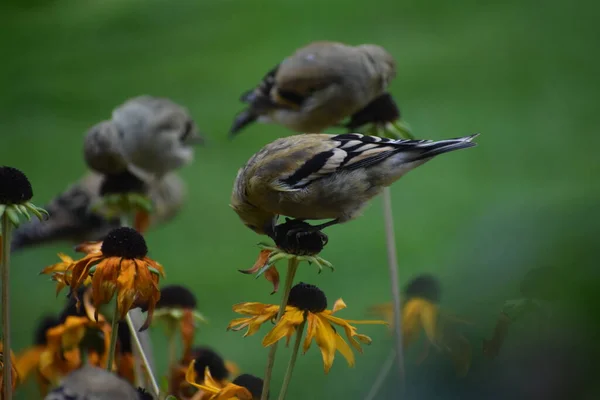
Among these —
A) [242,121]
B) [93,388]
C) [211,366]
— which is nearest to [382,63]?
[242,121]

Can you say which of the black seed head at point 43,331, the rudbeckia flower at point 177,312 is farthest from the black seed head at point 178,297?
the black seed head at point 43,331

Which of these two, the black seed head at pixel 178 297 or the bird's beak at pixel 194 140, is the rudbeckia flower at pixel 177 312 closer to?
the black seed head at pixel 178 297

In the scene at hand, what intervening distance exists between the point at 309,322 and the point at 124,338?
256mm

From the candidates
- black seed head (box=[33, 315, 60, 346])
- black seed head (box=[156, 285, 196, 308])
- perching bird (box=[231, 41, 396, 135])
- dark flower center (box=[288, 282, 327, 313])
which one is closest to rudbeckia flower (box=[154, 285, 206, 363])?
black seed head (box=[156, 285, 196, 308])

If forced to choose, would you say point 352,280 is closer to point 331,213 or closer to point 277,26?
point 331,213

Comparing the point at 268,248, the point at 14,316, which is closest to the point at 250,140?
the point at 14,316

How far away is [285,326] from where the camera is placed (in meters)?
0.52

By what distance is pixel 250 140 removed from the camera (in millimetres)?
2535

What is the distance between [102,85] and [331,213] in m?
2.37

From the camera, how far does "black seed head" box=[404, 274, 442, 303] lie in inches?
27.3

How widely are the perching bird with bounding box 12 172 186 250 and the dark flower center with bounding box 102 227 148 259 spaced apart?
549 mm

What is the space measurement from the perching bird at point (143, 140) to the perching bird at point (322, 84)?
12 cm

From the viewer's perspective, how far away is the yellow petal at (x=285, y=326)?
50 cm

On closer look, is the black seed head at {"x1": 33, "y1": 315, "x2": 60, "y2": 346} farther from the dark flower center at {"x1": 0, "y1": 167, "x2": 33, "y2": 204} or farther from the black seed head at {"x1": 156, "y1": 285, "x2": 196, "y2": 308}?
the dark flower center at {"x1": 0, "y1": 167, "x2": 33, "y2": 204}
